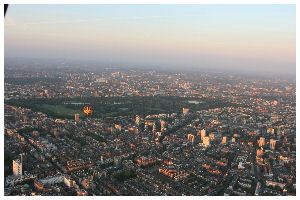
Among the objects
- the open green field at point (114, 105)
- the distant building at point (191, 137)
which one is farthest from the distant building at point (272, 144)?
the open green field at point (114, 105)

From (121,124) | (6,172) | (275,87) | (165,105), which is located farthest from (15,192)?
(275,87)

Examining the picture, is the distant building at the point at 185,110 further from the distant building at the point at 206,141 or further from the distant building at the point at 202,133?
the distant building at the point at 206,141

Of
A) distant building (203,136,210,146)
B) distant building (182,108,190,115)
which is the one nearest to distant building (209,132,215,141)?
distant building (203,136,210,146)

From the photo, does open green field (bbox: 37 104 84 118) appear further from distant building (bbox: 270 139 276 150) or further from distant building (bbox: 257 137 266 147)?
distant building (bbox: 270 139 276 150)

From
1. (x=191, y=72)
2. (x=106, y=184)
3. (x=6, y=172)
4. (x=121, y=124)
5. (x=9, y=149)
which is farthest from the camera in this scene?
(x=191, y=72)

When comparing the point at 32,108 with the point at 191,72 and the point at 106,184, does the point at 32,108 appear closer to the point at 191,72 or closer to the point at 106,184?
the point at 106,184

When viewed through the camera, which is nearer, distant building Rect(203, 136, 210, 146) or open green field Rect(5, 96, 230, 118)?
distant building Rect(203, 136, 210, 146)
